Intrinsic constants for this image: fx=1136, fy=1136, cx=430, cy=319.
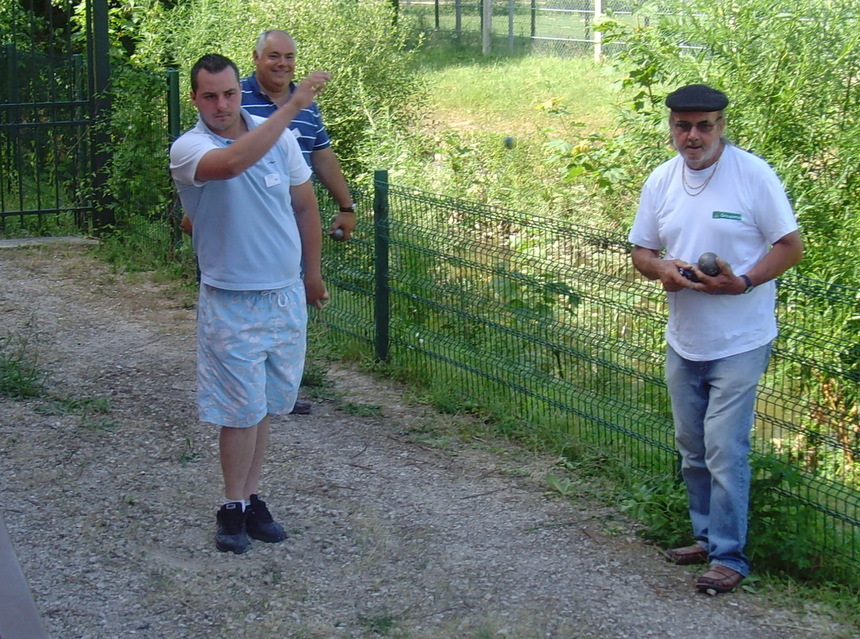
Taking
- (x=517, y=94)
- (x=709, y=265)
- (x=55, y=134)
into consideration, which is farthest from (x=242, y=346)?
(x=517, y=94)

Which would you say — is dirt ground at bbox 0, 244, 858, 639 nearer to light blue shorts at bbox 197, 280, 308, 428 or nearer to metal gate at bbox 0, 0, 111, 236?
light blue shorts at bbox 197, 280, 308, 428

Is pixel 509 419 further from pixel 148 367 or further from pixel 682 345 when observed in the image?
pixel 148 367

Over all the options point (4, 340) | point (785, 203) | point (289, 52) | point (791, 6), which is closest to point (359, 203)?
point (289, 52)

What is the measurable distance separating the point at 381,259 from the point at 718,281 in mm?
3035

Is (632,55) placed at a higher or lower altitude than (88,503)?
higher

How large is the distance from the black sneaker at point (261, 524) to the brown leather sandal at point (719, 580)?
1.63 m

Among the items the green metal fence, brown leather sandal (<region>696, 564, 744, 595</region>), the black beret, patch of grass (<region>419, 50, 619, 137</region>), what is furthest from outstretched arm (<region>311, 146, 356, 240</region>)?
patch of grass (<region>419, 50, 619, 137</region>)

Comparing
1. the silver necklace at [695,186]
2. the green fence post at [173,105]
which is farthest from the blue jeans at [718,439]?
the green fence post at [173,105]

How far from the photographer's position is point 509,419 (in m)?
5.81

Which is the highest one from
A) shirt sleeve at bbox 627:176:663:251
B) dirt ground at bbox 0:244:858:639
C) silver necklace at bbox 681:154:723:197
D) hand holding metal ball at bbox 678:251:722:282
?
silver necklace at bbox 681:154:723:197

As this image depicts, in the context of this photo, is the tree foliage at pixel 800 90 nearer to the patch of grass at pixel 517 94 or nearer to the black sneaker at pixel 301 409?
the black sneaker at pixel 301 409

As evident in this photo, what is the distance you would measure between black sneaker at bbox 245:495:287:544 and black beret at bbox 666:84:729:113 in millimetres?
2207

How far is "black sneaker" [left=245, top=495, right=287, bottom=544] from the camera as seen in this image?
4.50 metres

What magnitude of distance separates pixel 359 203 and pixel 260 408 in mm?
2760
